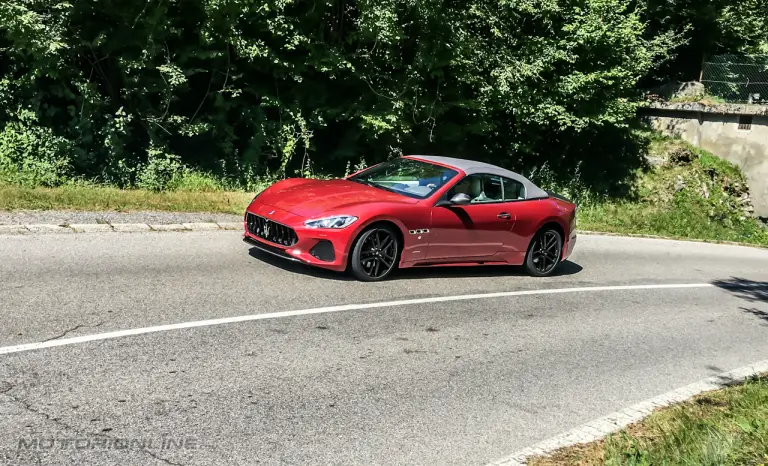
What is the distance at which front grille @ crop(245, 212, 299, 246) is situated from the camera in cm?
966

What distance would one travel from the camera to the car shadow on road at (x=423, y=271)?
1019cm

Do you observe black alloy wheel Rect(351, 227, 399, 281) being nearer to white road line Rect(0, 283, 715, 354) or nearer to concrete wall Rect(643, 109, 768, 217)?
white road line Rect(0, 283, 715, 354)

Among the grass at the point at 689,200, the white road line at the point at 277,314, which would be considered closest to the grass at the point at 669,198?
the grass at the point at 689,200

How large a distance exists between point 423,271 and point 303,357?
4.70m

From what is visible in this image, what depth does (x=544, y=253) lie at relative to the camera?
40.6ft

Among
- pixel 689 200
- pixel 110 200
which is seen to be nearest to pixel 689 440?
pixel 110 200

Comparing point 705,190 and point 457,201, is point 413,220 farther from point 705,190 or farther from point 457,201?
point 705,190

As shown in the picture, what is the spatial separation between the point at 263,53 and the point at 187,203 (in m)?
5.16

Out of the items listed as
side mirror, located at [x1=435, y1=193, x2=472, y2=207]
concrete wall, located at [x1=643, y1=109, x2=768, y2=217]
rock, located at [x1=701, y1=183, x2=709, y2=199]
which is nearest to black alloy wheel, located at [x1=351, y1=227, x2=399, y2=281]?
side mirror, located at [x1=435, y1=193, x2=472, y2=207]

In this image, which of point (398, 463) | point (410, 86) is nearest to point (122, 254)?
point (398, 463)

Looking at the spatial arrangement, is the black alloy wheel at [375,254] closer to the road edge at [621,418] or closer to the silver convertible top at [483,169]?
the silver convertible top at [483,169]

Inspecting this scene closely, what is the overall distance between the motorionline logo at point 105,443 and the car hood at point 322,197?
4.95m

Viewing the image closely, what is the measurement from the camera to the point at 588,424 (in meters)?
6.11

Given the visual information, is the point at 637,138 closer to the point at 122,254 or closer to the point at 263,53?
the point at 263,53
